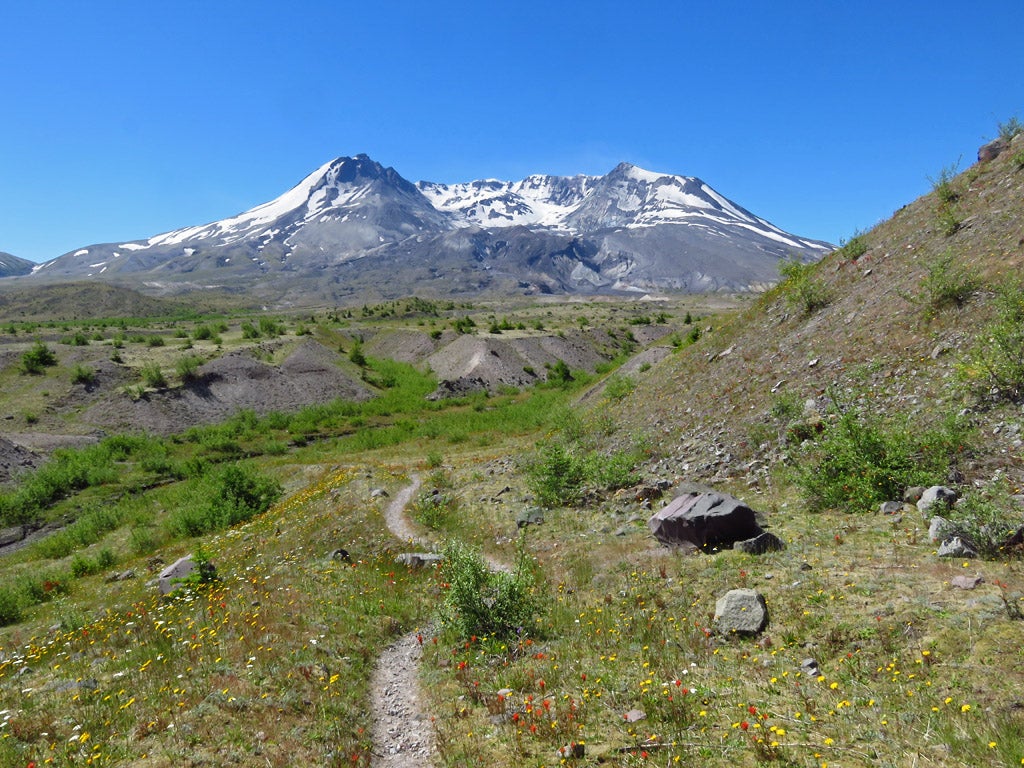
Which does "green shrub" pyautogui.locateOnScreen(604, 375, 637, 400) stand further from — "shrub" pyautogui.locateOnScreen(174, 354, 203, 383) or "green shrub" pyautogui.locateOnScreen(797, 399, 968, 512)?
"shrub" pyautogui.locateOnScreen(174, 354, 203, 383)

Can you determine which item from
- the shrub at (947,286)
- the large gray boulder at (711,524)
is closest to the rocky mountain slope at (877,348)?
the shrub at (947,286)

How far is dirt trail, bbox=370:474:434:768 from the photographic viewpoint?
6.79 metres

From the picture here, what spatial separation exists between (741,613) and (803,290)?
61.4ft

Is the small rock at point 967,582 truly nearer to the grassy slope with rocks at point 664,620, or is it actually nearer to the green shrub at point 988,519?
the grassy slope with rocks at point 664,620

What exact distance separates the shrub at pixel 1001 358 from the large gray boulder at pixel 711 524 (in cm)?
652

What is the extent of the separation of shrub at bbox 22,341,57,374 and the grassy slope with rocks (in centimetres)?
3992

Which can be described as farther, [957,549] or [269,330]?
[269,330]

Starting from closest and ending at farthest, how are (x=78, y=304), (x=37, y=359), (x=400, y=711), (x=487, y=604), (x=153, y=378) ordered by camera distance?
1. (x=400, y=711)
2. (x=487, y=604)
3. (x=153, y=378)
4. (x=37, y=359)
5. (x=78, y=304)

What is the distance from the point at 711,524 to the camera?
11.2 m

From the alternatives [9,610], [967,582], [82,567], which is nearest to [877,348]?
[967,582]

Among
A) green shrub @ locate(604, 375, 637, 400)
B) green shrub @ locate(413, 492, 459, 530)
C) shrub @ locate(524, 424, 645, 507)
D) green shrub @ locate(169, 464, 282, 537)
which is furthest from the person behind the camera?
green shrub @ locate(604, 375, 637, 400)

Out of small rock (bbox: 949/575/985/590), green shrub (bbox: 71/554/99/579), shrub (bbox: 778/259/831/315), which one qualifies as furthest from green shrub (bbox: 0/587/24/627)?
shrub (bbox: 778/259/831/315)

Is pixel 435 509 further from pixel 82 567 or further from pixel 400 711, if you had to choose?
pixel 82 567

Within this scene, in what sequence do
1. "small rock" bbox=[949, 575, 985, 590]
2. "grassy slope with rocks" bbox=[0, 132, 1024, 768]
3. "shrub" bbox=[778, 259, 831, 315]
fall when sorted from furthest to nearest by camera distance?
"shrub" bbox=[778, 259, 831, 315] < "small rock" bbox=[949, 575, 985, 590] < "grassy slope with rocks" bbox=[0, 132, 1024, 768]
